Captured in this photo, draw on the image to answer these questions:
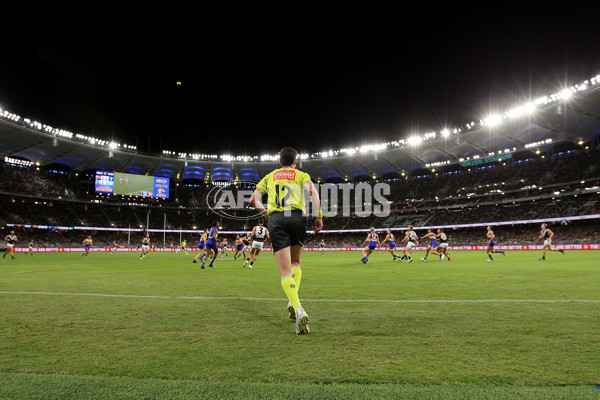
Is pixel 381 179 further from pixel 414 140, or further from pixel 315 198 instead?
pixel 315 198

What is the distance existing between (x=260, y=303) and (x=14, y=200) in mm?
67007

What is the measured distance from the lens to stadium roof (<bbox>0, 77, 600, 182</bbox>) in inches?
1783

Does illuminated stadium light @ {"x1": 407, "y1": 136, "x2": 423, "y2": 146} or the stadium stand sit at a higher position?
illuminated stadium light @ {"x1": 407, "y1": 136, "x2": 423, "y2": 146}

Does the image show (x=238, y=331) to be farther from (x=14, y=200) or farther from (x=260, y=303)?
(x=14, y=200)

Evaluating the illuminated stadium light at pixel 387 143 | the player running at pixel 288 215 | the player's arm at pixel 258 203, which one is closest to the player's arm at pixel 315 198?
the player running at pixel 288 215

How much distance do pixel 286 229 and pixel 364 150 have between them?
195 ft

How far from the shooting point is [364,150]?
6241cm

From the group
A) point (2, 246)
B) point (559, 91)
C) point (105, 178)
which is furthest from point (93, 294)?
point (105, 178)

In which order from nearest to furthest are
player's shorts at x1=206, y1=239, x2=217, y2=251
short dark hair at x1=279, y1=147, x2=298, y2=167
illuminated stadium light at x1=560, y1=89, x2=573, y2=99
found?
1. short dark hair at x1=279, y1=147, x2=298, y2=167
2. player's shorts at x1=206, y1=239, x2=217, y2=251
3. illuminated stadium light at x1=560, y1=89, x2=573, y2=99

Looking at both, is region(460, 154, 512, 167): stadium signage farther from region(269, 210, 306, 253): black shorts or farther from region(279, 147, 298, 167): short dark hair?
region(269, 210, 306, 253): black shorts

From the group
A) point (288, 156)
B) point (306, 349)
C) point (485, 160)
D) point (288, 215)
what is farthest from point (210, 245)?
point (485, 160)

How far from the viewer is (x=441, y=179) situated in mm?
68438

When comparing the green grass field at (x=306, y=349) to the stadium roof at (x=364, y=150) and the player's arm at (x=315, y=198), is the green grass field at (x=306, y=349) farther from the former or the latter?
the stadium roof at (x=364, y=150)

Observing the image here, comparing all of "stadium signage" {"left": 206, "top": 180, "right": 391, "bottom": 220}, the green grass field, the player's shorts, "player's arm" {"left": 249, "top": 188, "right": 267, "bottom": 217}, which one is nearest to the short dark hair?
"player's arm" {"left": 249, "top": 188, "right": 267, "bottom": 217}
